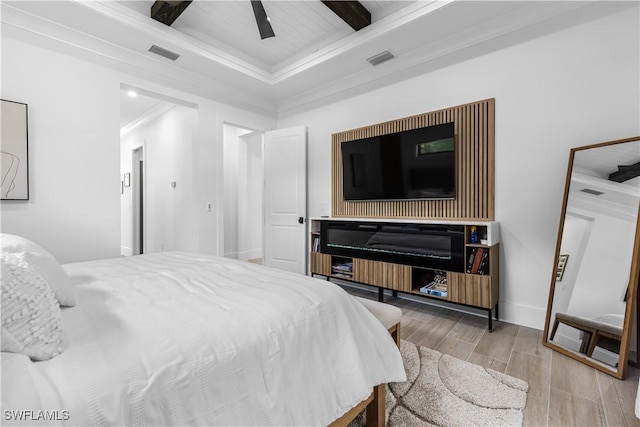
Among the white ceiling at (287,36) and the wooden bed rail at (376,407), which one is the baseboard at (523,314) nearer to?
the wooden bed rail at (376,407)

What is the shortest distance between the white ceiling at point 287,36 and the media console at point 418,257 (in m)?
1.75

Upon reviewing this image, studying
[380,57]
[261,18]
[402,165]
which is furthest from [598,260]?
[261,18]

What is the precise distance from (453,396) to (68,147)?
364cm

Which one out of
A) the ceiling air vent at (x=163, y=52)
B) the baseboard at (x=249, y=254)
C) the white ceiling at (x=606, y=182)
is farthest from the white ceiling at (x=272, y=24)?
the baseboard at (x=249, y=254)

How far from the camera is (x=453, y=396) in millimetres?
1545

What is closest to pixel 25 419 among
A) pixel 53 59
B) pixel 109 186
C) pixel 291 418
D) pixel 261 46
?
pixel 291 418

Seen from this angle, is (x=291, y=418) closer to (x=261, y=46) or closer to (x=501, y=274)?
(x=501, y=274)

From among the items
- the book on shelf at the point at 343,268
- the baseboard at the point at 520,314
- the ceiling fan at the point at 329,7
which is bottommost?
the baseboard at the point at 520,314

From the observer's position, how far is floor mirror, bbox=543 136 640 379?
1.81m

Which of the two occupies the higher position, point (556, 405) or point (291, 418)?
point (291, 418)

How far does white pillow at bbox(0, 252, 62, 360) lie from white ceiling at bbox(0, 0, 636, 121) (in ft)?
9.09

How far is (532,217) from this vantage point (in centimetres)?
252

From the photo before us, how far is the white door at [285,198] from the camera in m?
4.12

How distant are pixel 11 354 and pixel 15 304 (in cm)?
11
